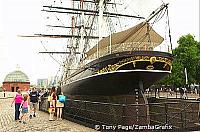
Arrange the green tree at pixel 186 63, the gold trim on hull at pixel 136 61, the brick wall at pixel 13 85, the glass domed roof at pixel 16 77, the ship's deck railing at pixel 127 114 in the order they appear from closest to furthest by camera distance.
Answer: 1. the ship's deck railing at pixel 127 114
2. the gold trim on hull at pixel 136 61
3. the green tree at pixel 186 63
4. the brick wall at pixel 13 85
5. the glass domed roof at pixel 16 77

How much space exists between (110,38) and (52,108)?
5.18 metres

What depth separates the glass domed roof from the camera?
8325 centimetres

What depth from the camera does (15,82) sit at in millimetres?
82438

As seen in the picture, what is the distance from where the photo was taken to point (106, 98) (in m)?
15.6

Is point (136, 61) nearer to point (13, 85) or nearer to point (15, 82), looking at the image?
point (13, 85)

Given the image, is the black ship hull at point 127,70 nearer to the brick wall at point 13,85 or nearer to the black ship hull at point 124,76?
the black ship hull at point 124,76

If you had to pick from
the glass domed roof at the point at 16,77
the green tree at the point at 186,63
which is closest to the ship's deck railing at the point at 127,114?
the green tree at the point at 186,63

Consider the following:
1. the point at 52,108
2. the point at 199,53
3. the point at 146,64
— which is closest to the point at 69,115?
the point at 52,108

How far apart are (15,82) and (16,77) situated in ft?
8.21

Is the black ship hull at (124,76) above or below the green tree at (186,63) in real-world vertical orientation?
below

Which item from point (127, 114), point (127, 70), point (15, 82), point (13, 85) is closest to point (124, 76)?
point (127, 70)

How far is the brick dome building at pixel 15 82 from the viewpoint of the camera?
81.4 meters

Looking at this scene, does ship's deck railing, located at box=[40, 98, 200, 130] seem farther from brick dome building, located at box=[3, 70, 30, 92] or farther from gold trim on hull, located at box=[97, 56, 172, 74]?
brick dome building, located at box=[3, 70, 30, 92]

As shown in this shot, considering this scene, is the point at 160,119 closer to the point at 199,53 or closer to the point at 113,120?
the point at 113,120
